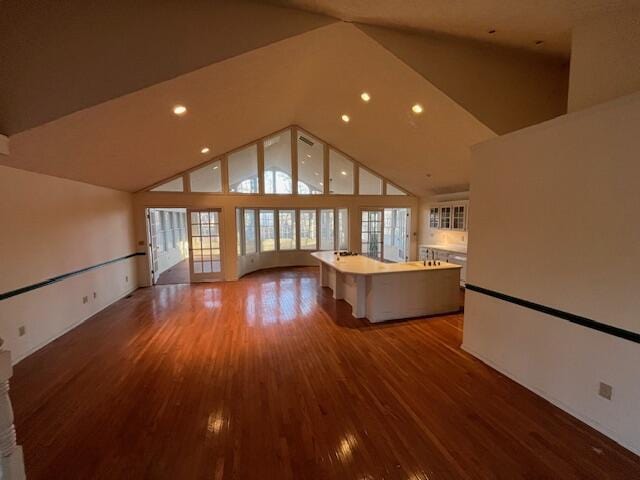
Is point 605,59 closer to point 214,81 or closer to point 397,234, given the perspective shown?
point 214,81

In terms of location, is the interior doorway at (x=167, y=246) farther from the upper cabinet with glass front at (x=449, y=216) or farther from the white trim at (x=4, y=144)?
the upper cabinet with glass front at (x=449, y=216)

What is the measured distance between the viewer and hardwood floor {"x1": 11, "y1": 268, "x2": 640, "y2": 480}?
1.88 meters

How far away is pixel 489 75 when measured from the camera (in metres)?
3.60

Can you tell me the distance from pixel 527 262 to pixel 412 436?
6.15 ft

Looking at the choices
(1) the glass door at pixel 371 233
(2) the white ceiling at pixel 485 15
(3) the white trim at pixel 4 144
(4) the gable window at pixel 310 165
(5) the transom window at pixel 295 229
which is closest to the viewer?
(2) the white ceiling at pixel 485 15

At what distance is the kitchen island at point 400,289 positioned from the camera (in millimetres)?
4324

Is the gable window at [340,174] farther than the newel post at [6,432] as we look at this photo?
Yes

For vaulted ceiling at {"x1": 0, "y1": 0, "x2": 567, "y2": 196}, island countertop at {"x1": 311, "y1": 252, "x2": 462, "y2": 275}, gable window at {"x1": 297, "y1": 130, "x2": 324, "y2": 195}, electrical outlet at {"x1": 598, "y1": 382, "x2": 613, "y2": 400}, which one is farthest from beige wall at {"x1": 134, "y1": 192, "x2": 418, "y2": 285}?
electrical outlet at {"x1": 598, "y1": 382, "x2": 613, "y2": 400}

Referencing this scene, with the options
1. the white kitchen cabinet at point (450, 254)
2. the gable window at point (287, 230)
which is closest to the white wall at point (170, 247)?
the gable window at point (287, 230)

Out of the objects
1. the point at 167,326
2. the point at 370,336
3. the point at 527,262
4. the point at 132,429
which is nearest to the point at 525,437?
the point at 527,262

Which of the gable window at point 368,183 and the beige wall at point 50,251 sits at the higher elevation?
the gable window at point 368,183

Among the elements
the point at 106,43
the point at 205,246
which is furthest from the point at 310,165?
the point at 106,43

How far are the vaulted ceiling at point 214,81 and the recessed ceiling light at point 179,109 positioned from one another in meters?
0.09

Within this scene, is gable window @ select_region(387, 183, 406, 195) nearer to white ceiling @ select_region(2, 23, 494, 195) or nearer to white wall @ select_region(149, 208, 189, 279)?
white ceiling @ select_region(2, 23, 494, 195)
